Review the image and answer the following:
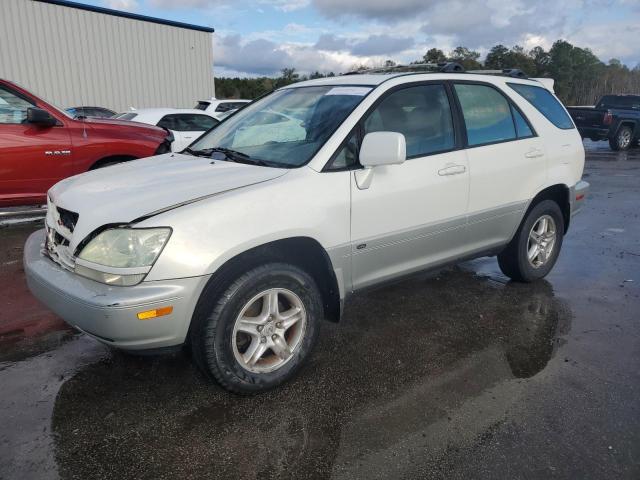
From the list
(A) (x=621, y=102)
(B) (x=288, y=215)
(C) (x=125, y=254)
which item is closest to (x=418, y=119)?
(B) (x=288, y=215)

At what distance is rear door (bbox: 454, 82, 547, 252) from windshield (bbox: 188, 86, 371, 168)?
39.3 inches

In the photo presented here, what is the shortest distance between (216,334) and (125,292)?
1.65ft

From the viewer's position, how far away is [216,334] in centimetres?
270

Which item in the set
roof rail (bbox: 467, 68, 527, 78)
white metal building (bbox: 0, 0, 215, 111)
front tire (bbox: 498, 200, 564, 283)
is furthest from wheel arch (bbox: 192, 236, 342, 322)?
white metal building (bbox: 0, 0, 215, 111)

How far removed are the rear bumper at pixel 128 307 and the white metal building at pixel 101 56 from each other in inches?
808

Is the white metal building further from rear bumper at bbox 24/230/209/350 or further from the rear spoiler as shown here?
rear bumper at bbox 24/230/209/350

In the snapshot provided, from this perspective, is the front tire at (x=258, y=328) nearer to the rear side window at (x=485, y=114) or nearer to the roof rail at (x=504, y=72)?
the rear side window at (x=485, y=114)

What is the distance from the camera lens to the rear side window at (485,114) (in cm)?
396

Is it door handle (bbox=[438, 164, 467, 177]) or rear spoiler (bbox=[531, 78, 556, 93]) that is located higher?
rear spoiler (bbox=[531, 78, 556, 93])

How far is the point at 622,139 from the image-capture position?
58.7ft

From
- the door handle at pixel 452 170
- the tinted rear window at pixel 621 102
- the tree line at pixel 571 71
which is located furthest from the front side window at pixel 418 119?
the tree line at pixel 571 71

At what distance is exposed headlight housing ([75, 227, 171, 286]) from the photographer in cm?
250

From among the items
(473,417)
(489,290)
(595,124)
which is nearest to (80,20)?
(595,124)

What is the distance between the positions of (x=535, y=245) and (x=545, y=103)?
1.28 meters
